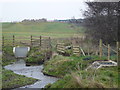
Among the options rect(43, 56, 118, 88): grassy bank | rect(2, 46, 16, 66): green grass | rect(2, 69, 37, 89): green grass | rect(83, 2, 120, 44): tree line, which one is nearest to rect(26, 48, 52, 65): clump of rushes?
rect(2, 46, 16, 66): green grass

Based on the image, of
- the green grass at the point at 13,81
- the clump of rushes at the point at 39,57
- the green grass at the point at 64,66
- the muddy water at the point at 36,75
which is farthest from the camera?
the clump of rushes at the point at 39,57

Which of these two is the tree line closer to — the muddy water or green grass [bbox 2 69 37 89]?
the muddy water

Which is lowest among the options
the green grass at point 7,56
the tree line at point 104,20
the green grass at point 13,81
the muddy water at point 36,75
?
the muddy water at point 36,75

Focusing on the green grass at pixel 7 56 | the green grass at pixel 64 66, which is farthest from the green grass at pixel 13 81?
the green grass at pixel 7 56

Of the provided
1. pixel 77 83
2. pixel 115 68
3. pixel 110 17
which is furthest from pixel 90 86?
pixel 110 17

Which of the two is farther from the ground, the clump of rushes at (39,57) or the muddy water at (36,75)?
the clump of rushes at (39,57)

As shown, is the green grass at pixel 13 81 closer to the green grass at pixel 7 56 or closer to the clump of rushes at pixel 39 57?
the green grass at pixel 7 56

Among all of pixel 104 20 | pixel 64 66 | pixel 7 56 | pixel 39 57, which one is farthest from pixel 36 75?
pixel 104 20

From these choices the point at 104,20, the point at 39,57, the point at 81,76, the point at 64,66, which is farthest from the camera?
the point at 104,20

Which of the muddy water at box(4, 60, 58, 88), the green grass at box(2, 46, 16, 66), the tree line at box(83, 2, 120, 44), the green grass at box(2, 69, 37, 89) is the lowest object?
the muddy water at box(4, 60, 58, 88)

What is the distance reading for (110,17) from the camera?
2288 cm

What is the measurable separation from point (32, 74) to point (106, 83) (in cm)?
737

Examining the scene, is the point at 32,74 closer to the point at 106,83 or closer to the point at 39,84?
the point at 39,84

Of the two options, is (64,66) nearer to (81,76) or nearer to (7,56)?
(81,76)
